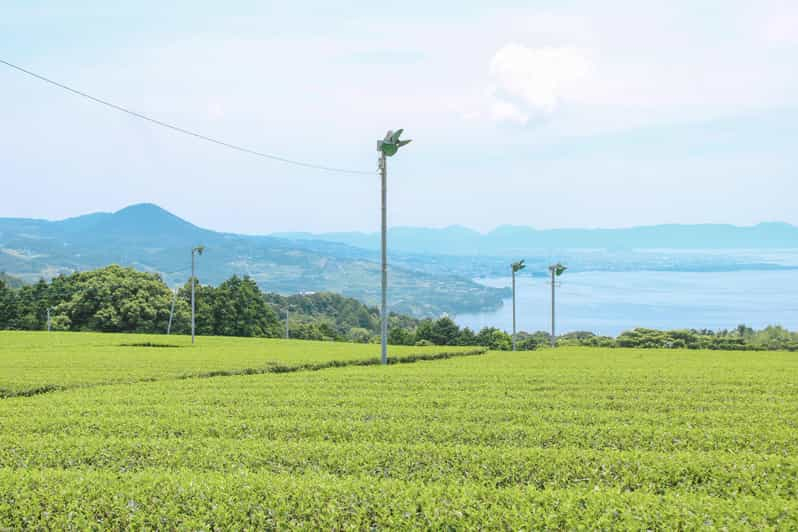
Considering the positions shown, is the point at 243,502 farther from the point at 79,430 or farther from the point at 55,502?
the point at 79,430

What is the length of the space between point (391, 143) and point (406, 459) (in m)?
14.9

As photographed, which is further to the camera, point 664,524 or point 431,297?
point 431,297

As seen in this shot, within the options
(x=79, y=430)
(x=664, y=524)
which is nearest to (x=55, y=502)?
(x=79, y=430)

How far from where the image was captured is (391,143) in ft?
65.7

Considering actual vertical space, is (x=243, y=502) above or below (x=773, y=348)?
above

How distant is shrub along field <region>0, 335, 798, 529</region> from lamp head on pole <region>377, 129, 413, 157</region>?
10.5 metres

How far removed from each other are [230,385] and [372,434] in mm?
6922

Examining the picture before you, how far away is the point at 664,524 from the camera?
184 inches

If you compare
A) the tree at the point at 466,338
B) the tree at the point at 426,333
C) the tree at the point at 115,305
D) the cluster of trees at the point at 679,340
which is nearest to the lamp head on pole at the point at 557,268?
the cluster of trees at the point at 679,340

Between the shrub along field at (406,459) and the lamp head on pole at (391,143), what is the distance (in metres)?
10.5

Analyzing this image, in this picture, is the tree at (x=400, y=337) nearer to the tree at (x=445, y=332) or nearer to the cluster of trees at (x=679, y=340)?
the tree at (x=445, y=332)

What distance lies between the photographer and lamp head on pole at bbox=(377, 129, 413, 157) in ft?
65.6

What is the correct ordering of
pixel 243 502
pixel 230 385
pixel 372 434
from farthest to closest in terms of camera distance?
pixel 230 385
pixel 372 434
pixel 243 502

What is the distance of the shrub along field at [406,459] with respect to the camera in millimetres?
5094
